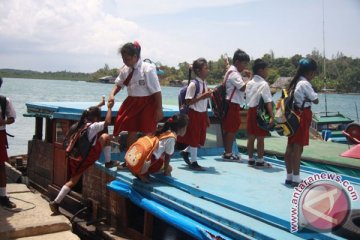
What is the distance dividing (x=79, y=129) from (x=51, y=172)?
62.5 inches

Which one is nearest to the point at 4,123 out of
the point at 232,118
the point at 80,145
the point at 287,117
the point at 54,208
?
the point at 80,145

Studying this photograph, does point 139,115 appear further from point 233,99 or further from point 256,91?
point 256,91

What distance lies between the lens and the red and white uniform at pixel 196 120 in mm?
5484

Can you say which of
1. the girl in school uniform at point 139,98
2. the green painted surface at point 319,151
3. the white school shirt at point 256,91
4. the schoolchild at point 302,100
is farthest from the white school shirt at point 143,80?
the green painted surface at point 319,151

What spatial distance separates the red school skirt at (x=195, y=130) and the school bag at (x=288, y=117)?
1.28 metres

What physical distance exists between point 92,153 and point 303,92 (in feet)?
8.20

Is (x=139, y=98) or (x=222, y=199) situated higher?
(x=139, y=98)

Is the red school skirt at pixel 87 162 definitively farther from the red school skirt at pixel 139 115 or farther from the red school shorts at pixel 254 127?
the red school shorts at pixel 254 127

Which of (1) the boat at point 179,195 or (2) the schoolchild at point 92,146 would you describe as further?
(2) the schoolchild at point 92,146

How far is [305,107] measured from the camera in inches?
179

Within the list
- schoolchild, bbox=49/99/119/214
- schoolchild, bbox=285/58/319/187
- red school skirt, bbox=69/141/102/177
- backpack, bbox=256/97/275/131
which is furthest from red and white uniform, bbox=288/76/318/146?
red school skirt, bbox=69/141/102/177

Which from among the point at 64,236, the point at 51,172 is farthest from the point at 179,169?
the point at 51,172

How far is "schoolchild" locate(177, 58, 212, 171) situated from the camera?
5.46 metres

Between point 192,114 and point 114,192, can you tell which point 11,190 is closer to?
point 114,192
